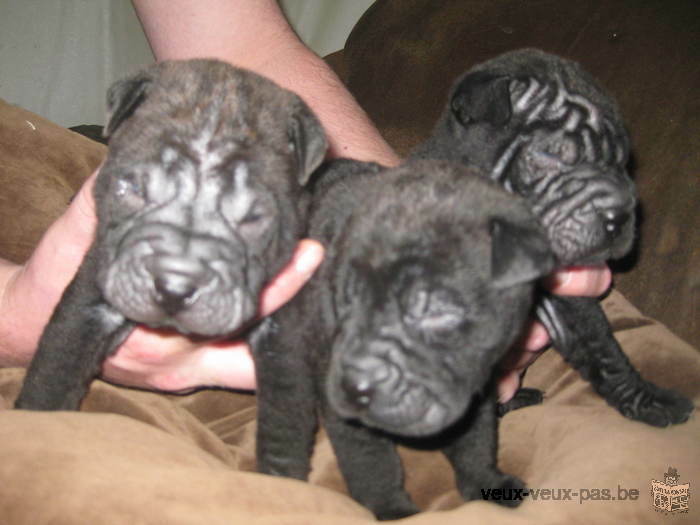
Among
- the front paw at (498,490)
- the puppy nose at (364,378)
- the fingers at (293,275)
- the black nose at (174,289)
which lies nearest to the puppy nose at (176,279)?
the black nose at (174,289)

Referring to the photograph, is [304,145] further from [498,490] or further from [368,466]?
[498,490]

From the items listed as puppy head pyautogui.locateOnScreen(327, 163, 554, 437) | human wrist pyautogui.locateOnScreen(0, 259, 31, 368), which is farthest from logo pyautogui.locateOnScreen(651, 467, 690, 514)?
human wrist pyautogui.locateOnScreen(0, 259, 31, 368)

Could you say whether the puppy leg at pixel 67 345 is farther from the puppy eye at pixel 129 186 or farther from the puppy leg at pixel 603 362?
the puppy leg at pixel 603 362

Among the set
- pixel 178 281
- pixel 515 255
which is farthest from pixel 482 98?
pixel 178 281

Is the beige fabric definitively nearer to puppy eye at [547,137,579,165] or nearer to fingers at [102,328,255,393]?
fingers at [102,328,255,393]

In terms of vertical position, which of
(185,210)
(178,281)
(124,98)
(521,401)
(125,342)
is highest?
(124,98)

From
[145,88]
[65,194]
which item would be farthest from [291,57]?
[145,88]
